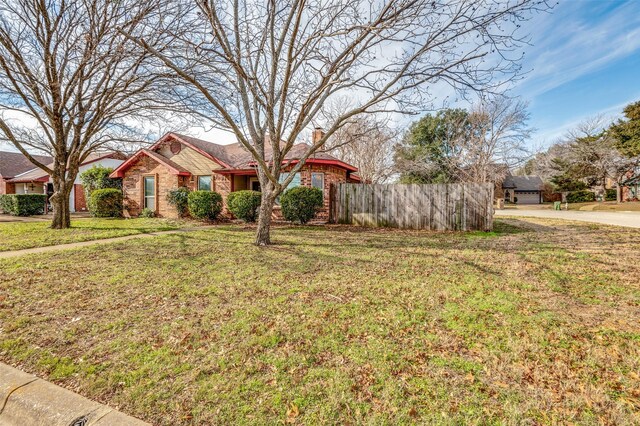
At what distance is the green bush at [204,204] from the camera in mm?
13978

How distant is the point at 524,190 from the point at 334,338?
55.1 meters

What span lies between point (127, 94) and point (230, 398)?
34.6 ft

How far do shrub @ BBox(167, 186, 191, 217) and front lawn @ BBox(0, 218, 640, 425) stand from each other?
364 inches

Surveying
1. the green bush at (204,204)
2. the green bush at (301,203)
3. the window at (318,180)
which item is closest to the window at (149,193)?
the green bush at (204,204)

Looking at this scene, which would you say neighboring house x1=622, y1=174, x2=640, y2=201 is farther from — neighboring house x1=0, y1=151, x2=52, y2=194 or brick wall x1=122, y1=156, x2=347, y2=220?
neighboring house x1=0, y1=151, x2=52, y2=194

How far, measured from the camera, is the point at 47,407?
2.13 metres

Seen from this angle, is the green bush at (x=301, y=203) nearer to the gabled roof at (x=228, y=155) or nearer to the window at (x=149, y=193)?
the gabled roof at (x=228, y=155)

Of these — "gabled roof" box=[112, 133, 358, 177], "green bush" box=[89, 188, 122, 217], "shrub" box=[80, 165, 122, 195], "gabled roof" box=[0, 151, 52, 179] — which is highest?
"gabled roof" box=[0, 151, 52, 179]

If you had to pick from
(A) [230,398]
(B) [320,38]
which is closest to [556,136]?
(B) [320,38]

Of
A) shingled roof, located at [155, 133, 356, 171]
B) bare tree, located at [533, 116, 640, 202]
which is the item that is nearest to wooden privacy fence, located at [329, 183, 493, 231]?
shingled roof, located at [155, 133, 356, 171]

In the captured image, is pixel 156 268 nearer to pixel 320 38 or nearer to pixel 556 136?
pixel 320 38

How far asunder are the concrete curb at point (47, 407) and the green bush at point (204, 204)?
1201 cm

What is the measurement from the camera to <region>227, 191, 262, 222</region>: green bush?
13.5m

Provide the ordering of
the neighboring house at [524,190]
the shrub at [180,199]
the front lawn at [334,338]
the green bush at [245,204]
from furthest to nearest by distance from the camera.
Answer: the neighboring house at [524,190] → the shrub at [180,199] → the green bush at [245,204] → the front lawn at [334,338]
